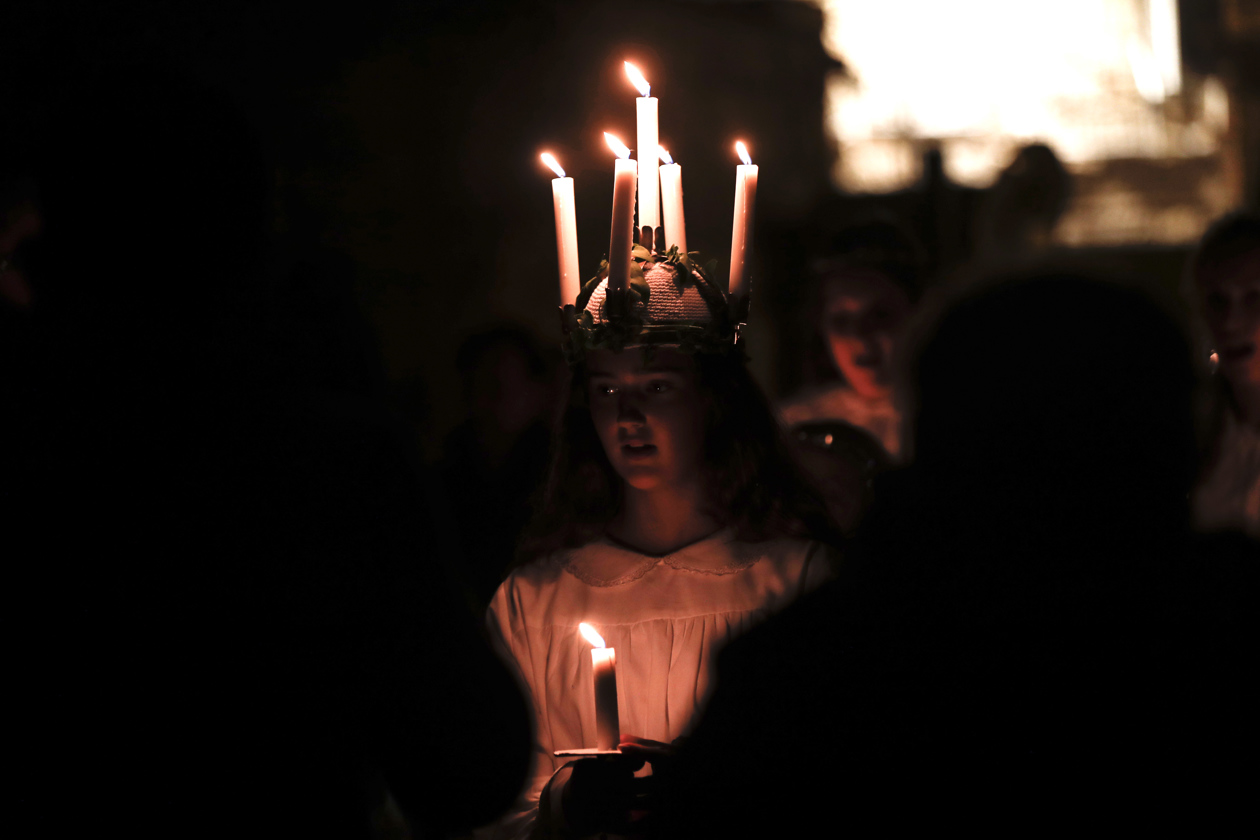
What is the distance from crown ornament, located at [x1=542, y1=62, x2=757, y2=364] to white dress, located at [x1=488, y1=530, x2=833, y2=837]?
0.29m

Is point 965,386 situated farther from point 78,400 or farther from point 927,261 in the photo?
point 78,400

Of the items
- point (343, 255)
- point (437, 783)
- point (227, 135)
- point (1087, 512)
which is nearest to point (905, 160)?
point (1087, 512)

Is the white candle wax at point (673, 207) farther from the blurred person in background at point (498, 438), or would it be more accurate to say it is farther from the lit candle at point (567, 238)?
the blurred person in background at point (498, 438)

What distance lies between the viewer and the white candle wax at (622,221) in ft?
4.09

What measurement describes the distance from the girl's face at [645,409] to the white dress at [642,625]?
14cm

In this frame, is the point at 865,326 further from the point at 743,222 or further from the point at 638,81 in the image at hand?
the point at 638,81

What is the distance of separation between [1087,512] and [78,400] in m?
1.44

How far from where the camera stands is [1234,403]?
1555mm

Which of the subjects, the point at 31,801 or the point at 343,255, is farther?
the point at 343,255

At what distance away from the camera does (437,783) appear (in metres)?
1.43

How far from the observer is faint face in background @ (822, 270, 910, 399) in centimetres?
172

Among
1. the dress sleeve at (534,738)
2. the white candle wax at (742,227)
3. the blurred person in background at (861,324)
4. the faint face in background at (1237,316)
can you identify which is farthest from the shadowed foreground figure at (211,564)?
the faint face in background at (1237,316)

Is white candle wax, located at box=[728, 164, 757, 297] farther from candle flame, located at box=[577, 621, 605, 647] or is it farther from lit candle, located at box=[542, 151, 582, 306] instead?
candle flame, located at box=[577, 621, 605, 647]

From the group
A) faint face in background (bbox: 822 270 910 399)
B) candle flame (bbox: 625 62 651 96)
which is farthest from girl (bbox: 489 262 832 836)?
faint face in background (bbox: 822 270 910 399)
